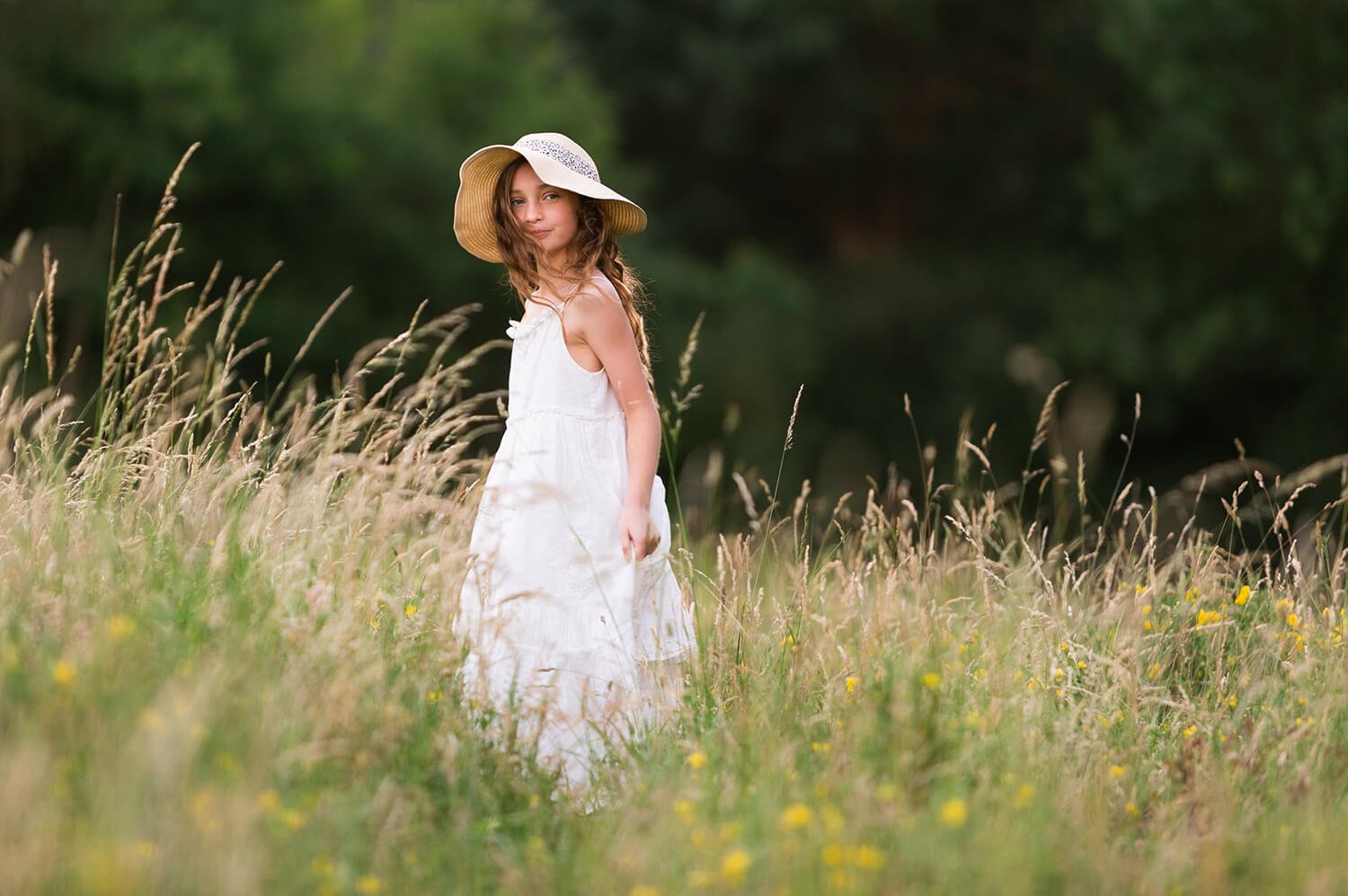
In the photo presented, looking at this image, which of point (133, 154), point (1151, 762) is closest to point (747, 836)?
point (1151, 762)

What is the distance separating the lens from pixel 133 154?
56.9 feet

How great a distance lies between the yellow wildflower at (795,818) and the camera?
261 centimetres

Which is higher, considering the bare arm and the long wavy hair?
the long wavy hair

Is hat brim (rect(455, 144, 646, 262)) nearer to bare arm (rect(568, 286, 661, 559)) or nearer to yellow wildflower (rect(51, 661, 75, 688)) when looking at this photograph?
bare arm (rect(568, 286, 661, 559))

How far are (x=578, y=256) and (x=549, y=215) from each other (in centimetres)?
13

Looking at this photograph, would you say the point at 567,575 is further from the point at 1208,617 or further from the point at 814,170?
the point at 814,170

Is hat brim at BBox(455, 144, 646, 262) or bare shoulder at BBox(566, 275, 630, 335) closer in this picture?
bare shoulder at BBox(566, 275, 630, 335)

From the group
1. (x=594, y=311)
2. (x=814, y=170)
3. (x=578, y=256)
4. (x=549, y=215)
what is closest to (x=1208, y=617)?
(x=594, y=311)

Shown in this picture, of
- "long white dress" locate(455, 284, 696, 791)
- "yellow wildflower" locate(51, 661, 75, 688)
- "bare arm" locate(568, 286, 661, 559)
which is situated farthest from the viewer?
"bare arm" locate(568, 286, 661, 559)

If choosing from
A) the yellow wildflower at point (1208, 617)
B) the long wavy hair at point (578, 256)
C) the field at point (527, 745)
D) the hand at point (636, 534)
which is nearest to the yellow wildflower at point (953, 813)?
the field at point (527, 745)

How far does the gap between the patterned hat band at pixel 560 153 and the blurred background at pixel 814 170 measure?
9275mm

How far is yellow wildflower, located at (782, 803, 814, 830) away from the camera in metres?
2.61

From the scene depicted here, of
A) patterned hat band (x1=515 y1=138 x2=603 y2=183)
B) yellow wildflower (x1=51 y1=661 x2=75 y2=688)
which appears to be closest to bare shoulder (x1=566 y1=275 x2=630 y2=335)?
patterned hat band (x1=515 y1=138 x2=603 y2=183)

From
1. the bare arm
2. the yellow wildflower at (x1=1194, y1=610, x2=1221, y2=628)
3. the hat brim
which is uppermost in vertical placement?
the hat brim
